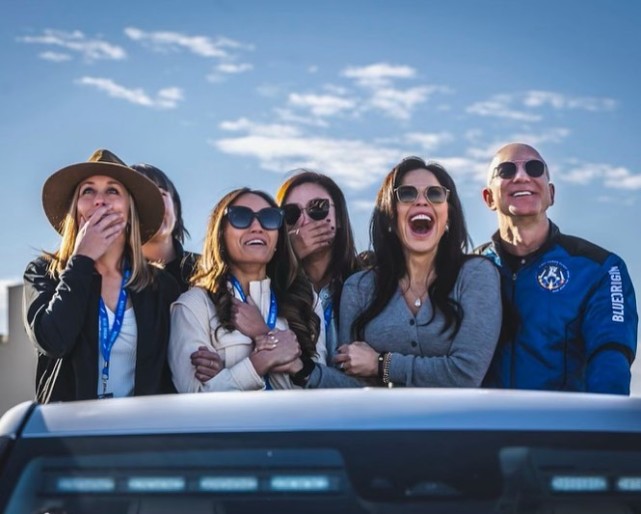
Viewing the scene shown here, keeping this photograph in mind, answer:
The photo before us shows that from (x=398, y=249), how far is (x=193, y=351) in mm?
1215

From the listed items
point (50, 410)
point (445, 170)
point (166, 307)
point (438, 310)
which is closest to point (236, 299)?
point (166, 307)

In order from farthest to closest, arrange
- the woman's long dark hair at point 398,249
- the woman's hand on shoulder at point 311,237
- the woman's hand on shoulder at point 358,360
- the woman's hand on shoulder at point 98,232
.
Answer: the woman's hand on shoulder at point 311,237 < the woman's long dark hair at point 398,249 < the woman's hand on shoulder at point 358,360 < the woman's hand on shoulder at point 98,232

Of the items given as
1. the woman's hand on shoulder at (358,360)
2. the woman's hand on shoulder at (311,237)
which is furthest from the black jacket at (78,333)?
the woman's hand on shoulder at (311,237)

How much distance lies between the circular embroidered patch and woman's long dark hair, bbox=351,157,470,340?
0.39m

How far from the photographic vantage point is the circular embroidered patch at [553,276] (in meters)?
5.20

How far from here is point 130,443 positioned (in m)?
2.02

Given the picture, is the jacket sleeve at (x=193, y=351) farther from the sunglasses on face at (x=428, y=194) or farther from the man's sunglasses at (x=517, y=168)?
the man's sunglasses at (x=517, y=168)

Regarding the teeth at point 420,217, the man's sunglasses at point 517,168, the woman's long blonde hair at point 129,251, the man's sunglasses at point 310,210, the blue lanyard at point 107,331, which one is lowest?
the blue lanyard at point 107,331

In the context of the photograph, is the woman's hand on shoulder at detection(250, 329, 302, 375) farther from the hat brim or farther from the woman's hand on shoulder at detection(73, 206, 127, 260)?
the hat brim

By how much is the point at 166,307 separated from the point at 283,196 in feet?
4.48

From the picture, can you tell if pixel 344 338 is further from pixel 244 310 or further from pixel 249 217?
pixel 249 217

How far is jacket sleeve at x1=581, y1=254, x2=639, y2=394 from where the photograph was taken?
494cm

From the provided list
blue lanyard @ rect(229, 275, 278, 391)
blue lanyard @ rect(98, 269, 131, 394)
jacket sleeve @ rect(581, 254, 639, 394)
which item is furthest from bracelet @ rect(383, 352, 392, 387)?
blue lanyard @ rect(98, 269, 131, 394)

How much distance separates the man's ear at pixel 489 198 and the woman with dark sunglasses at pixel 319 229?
78cm
